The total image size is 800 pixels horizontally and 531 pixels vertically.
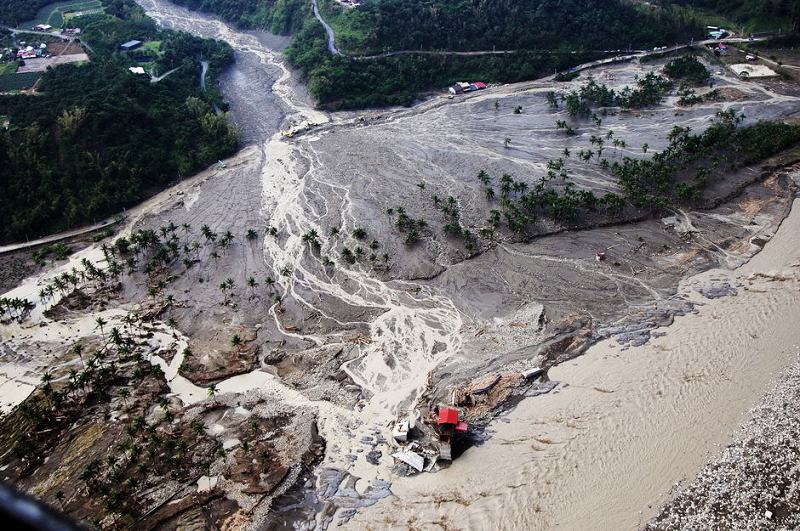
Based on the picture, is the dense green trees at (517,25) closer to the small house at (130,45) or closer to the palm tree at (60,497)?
the small house at (130,45)

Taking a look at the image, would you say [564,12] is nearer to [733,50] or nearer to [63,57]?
[733,50]

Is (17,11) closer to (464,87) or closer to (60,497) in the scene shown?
(464,87)

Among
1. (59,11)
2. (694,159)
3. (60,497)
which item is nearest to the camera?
(60,497)

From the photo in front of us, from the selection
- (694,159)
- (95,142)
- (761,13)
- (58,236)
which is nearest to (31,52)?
(95,142)

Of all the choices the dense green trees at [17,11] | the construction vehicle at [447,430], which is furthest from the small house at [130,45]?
the construction vehicle at [447,430]

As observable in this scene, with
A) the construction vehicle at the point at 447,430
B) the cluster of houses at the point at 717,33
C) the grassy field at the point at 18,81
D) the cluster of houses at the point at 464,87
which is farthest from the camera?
the cluster of houses at the point at 717,33

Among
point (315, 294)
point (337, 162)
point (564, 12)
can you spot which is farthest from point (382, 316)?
point (564, 12)
